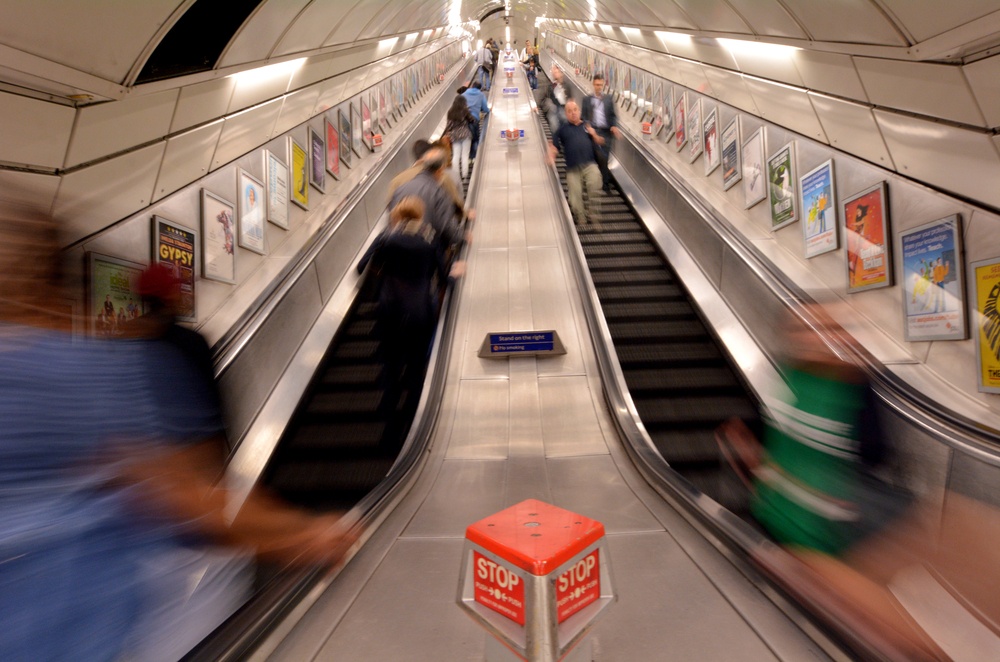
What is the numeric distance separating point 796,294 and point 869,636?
3.22m

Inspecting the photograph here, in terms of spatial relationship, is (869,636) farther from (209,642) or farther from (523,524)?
(209,642)

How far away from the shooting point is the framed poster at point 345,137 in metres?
7.90

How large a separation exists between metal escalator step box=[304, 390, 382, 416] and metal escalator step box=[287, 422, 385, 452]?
0.10 metres

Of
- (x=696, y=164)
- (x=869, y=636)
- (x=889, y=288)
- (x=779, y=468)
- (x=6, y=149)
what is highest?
(x=696, y=164)

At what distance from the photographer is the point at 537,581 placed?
1.00 metres

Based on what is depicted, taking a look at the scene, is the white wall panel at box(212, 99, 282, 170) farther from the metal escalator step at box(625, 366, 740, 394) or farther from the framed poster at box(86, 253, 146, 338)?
the metal escalator step at box(625, 366, 740, 394)

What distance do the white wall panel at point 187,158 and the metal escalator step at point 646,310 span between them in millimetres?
3606

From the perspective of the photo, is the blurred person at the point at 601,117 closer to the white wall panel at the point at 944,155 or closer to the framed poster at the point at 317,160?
the framed poster at the point at 317,160

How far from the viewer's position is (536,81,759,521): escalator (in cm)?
389

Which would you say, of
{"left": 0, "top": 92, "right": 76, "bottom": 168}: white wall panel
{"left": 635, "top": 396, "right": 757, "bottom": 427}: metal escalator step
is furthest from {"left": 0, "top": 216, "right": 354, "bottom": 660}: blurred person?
{"left": 635, "top": 396, "right": 757, "bottom": 427}: metal escalator step

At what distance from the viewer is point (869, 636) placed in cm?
148

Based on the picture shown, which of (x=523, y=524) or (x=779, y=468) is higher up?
(x=523, y=524)

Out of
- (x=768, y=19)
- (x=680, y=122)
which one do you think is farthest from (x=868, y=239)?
(x=680, y=122)

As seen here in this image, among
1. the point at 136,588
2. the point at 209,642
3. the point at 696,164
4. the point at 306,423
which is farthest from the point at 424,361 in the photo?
the point at 696,164
